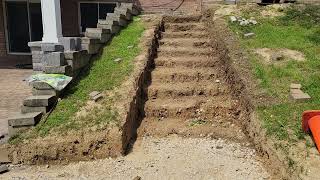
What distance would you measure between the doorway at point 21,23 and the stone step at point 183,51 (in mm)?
6243

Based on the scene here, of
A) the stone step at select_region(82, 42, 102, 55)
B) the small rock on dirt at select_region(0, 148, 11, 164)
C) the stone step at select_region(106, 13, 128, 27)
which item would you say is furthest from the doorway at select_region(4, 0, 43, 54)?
the small rock on dirt at select_region(0, 148, 11, 164)

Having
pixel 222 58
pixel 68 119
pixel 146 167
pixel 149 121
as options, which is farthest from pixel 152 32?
pixel 146 167

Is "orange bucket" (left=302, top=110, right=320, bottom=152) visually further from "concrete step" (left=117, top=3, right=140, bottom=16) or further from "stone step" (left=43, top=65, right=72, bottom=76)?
"concrete step" (left=117, top=3, right=140, bottom=16)

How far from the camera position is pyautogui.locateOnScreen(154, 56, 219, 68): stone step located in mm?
8492

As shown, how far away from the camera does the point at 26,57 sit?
13570 millimetres

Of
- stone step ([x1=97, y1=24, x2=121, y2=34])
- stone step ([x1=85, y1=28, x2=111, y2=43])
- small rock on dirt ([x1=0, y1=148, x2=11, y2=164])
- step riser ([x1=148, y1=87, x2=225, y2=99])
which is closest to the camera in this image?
small rock on dirt ([x1=0, y1=148, x2=11, y2=164])

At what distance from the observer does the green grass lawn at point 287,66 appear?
6.09 meters

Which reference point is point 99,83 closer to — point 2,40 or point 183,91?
point 183,91

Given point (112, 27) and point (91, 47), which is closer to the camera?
point (91, 47)

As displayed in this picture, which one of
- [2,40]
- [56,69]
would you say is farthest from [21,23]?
[56,69]

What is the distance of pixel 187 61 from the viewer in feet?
27.9

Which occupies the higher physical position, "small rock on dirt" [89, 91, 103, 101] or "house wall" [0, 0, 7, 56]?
"house wall" [0, 0, 7, 56]

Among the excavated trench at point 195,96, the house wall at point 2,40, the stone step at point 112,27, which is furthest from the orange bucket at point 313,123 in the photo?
the house wall at point 2,40

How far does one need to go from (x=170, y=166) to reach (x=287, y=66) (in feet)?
11.2
